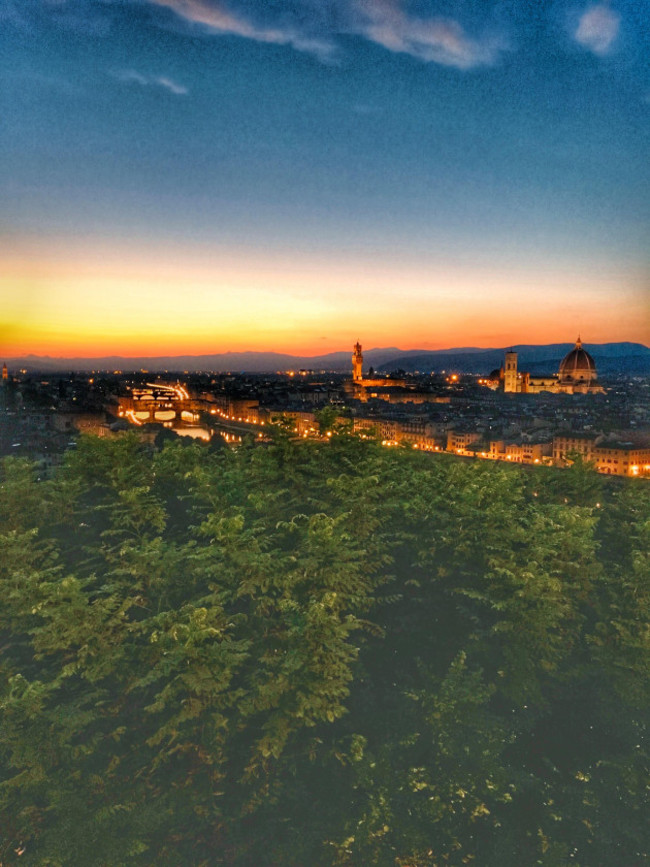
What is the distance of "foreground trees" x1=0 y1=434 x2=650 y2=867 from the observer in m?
9.85

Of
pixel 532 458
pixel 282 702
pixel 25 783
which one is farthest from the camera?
pixel 532 458

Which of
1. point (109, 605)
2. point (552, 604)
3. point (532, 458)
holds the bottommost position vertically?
point (532, 458)

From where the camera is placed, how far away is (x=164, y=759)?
1018cm

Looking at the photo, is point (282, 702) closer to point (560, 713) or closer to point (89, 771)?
point (89, 771)

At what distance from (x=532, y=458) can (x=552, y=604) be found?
74.0m

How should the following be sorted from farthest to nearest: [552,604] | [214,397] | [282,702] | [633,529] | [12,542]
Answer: [214,397] → [633,529] → [552,604] → [12,542] → [282,702]

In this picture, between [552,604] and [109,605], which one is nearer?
[109,605]

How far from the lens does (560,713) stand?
13.8 meters

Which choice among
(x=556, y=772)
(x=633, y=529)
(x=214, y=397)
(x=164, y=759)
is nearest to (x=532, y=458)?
(x=633, y=529)

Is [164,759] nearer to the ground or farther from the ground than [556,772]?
farther from the ground

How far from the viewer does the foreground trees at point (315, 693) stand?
32.3 ft

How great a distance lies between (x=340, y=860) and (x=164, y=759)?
3.92 metres

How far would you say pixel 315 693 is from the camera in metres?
10.6

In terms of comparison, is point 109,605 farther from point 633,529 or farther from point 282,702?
point 633,529
